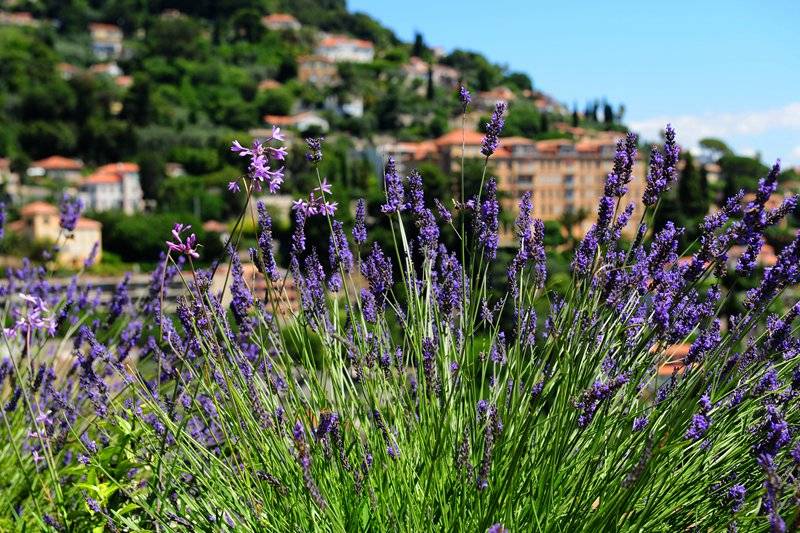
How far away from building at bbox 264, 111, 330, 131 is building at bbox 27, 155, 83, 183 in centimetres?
1866

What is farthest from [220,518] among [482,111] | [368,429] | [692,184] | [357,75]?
[357,75]

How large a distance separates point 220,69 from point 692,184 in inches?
2029

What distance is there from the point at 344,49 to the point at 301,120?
86.8 ft

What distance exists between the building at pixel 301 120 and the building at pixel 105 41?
26966mm

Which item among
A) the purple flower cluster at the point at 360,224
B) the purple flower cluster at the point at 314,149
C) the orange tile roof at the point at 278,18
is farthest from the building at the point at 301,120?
the purple flower cluster at the point at 314,149

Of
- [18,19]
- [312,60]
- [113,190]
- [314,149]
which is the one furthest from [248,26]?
[314,149]

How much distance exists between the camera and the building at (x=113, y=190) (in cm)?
5197

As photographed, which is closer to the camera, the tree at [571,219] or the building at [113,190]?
the tree at [571,219]

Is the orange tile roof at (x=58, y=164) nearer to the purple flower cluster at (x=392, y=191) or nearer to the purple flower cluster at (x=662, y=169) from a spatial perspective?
the purple flower cluster at (x=392, y=191)

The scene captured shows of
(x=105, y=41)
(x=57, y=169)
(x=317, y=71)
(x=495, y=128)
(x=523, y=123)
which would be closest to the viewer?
(x=495, y=128)

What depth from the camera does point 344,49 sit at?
97188mm

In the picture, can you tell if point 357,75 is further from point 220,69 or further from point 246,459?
point 246,459

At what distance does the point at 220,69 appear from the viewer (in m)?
79.3

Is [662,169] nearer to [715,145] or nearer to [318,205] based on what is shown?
[318,205]
